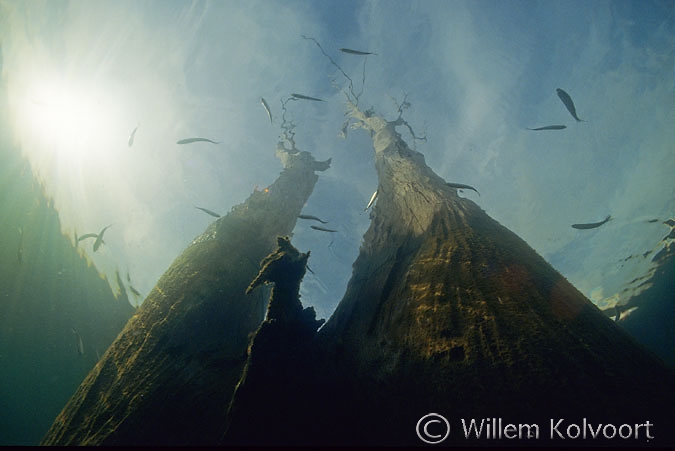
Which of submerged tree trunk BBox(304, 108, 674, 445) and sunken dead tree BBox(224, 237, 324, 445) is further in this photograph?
sunken dead tree BBox(224, 237, 324, 445)

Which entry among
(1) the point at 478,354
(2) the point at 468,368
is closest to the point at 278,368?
(2) the point at 468,368

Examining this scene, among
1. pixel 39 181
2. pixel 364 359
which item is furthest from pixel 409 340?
pixel 39 181

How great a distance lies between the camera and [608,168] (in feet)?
72.0

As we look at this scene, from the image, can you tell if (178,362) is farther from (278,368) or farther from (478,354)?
(478,354)

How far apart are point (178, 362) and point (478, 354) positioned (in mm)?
3455

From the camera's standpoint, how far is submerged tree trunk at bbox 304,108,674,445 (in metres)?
1.76

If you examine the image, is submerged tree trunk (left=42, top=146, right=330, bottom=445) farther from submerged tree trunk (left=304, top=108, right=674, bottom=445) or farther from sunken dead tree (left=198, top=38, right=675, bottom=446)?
submerged tree trunk (left=304, top=108, right=674, bottom=445)

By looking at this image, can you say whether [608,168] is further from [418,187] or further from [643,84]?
[418,187]

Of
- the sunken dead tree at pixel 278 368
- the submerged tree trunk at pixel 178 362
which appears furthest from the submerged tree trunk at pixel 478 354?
the submerged tree trunk at pixel 178 362

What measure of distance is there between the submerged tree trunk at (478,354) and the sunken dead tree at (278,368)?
313 mm

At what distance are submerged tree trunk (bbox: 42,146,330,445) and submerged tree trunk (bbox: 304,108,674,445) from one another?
1.39 meters

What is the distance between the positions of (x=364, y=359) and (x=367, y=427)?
0.77 m

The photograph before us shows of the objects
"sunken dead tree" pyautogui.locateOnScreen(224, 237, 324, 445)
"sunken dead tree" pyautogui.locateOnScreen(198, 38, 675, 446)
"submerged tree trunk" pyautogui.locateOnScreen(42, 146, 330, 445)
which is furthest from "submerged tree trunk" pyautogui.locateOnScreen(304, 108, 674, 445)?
"submerged tree trunk" pyautogui.locateOnScreen(42, 146, 330, 445)

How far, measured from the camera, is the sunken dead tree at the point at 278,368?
202 cm
